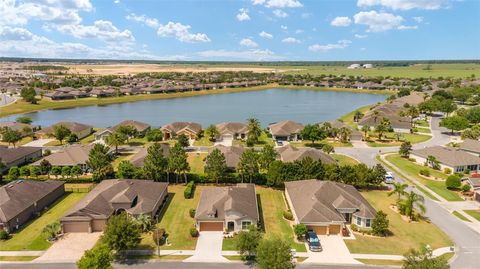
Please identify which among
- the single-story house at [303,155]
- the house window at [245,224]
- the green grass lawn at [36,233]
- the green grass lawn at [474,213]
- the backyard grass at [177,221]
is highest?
the single-story house at [303,155]

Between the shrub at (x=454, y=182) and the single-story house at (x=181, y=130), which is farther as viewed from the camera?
the single-story house at (x=181, y=130)

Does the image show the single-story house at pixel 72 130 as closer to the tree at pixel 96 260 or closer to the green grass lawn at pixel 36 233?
the green grass lawn at pixel 36 233

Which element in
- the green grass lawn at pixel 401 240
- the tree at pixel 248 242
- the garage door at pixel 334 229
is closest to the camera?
the tree at pixel 248 242

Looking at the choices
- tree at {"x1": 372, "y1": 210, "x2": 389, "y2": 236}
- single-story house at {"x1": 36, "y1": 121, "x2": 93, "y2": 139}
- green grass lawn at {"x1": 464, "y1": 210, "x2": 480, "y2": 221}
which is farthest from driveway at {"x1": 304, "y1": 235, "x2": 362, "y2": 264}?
single-story house at {"x1": 36, "y1": 121, "x2": 93, "y2": 139}

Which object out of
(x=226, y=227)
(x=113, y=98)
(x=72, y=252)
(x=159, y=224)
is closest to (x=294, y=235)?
(x=226, y=227)

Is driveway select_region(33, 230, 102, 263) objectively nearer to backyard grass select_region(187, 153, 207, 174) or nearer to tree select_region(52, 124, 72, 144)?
backyard grass select_region(187, 153, 207, 174)

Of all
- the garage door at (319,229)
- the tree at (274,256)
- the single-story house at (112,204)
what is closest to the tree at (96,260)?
the single-story house at (112,204)
